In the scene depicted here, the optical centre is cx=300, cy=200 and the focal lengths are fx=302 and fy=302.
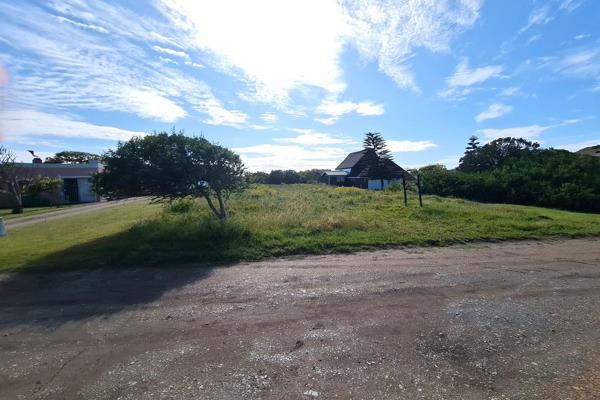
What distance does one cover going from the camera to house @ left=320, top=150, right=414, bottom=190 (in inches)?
1581

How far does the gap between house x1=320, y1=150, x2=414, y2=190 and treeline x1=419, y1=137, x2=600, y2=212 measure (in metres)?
6.13

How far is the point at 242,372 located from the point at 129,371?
127 centimetres

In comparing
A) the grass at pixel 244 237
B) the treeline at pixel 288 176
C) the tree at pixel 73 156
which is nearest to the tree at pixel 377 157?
the grass at pixel 244 237

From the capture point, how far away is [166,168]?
416 inches

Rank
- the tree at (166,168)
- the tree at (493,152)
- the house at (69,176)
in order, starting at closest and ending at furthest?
the tree at (166,168)
the house at (69,176)
the tree at (493,152)

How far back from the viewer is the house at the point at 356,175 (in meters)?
40.2

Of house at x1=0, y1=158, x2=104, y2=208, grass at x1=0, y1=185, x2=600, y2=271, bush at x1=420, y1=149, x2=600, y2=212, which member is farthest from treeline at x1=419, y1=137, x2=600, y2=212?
house at x1=0, y1=158, x2=104, y2=208

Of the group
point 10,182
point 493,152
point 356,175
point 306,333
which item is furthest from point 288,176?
point 306,333

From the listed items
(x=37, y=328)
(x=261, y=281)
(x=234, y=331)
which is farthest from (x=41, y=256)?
(x=234, y=331)

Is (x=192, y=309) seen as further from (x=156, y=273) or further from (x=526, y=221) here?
(x=526, y=221)

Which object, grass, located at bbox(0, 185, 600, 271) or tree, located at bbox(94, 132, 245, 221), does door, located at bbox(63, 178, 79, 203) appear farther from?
tree, located at bbox(94, 132, 245, 221)

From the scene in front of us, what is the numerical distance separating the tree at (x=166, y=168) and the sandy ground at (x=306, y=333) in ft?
14.8

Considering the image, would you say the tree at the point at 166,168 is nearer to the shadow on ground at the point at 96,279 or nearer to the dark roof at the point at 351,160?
the shadow on ground at the point at 96,279

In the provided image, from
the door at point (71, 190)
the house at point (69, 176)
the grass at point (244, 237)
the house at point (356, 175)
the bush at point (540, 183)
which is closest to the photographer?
the grass at point (244, 237)
